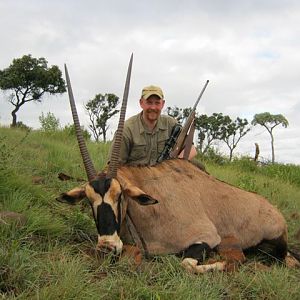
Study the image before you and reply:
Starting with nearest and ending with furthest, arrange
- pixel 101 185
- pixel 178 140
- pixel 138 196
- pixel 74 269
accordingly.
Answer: pixel 74 269 < pixel 101 185 < pixel 138 196 < pixel 178 140

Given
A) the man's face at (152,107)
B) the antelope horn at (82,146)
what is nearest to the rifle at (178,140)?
the man's face at (152,107)

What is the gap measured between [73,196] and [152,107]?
2063 mm

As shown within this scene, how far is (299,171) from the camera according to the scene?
1180 cm

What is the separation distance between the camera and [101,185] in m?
3.83

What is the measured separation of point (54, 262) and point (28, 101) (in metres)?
23.4

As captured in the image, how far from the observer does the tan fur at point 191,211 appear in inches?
167

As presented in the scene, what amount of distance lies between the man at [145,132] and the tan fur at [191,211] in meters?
0.90

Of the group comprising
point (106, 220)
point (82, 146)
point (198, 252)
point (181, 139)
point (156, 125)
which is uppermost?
point (156, 125)

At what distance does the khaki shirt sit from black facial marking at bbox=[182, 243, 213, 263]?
5.44ft

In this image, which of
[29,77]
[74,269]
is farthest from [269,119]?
[74,269]

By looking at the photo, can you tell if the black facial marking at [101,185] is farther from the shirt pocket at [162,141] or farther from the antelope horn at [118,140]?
the shirt pocket at [162,141]

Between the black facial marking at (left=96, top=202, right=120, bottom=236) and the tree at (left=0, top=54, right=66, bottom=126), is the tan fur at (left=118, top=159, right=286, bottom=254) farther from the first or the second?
the tree at (left=0, top=54, right=66, bottom=126)

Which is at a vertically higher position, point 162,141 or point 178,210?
point 162,141

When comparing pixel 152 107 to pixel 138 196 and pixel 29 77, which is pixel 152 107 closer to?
pixel 138 196
